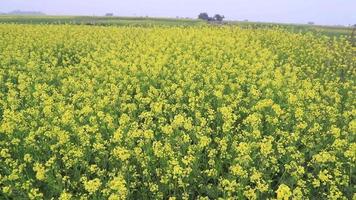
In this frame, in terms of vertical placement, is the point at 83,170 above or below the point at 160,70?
below

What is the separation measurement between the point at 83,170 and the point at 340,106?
21.4ft

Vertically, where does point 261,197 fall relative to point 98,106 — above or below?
below

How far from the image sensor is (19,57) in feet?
53.4

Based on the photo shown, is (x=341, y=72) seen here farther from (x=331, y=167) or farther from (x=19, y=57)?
(x=19, y=57)

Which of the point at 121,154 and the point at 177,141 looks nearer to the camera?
the point at 121,154

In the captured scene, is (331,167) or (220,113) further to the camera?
(220,113)

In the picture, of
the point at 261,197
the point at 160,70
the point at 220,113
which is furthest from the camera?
the point at 160,70

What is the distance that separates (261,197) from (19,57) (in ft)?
40.0

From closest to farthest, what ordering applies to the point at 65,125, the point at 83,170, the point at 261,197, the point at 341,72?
the point at 261,197
the point at 83,170
the point at 65,125
the point at 341,72

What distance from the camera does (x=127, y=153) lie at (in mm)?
7207

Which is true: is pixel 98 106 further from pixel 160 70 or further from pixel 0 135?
pixel 160 70

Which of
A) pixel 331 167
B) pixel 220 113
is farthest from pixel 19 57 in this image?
pixel 331 167

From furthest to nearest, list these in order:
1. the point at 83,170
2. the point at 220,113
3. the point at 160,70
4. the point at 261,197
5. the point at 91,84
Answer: the point at 160,70 → the point at 91,84 → the point at 220,113 → the point at 83,170 → the point at 261,197

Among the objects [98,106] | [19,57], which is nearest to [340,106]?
[98,106]
